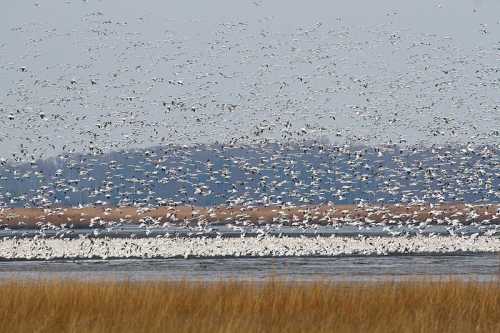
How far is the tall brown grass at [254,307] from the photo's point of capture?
17844 mm

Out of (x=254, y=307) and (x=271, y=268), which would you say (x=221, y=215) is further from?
(x=254, y=307)

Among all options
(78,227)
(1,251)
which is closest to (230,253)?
(1,251)

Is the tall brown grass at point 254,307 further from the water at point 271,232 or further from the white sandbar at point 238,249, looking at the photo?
the water at point 271,232

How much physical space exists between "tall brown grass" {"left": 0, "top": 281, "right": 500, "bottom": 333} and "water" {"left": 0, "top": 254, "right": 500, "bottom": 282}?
35.6 ft

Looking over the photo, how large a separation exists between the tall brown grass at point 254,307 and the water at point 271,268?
10865mm

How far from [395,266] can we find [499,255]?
11679mm

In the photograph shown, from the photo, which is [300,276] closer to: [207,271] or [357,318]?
[207,271]

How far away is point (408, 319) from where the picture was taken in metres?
18.9

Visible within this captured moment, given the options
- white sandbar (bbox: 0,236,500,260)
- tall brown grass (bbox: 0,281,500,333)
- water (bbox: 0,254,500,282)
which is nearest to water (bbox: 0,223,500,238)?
white sandbar (bbox: 0,236,500,260)

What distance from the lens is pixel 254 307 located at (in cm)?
2053

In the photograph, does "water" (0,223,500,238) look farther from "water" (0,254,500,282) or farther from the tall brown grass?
the tall brown grass

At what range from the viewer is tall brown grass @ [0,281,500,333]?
17844mm

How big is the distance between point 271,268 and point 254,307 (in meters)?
21.5

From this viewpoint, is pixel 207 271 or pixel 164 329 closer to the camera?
pixel 164 329
